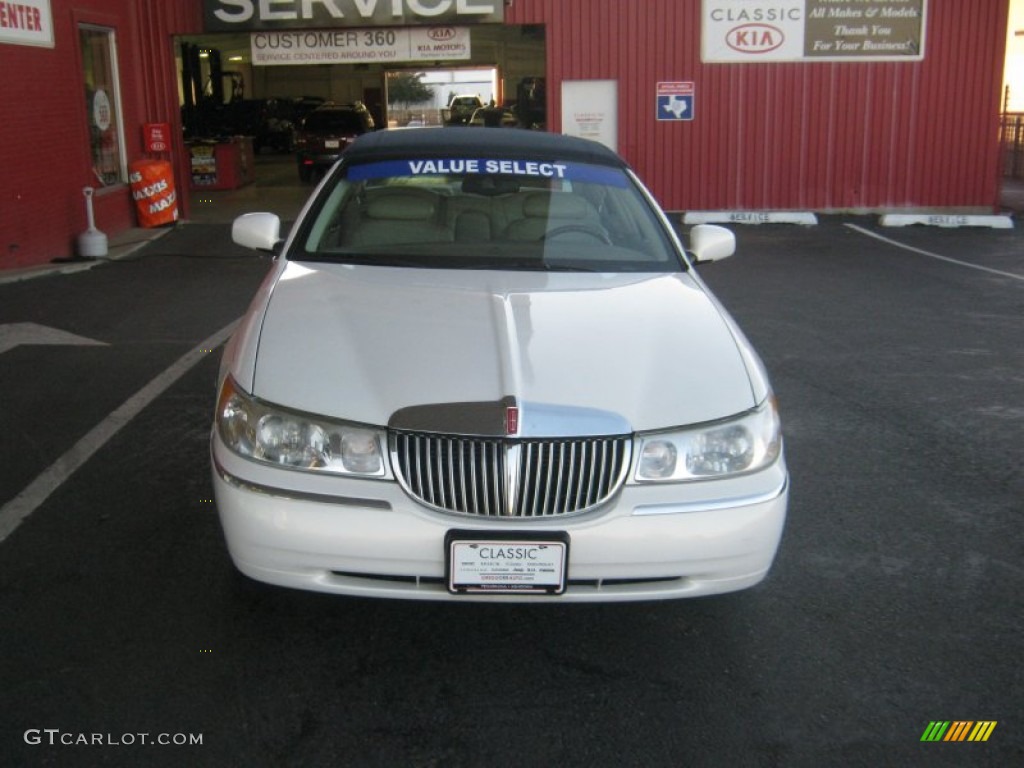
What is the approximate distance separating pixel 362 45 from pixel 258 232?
12.6 m

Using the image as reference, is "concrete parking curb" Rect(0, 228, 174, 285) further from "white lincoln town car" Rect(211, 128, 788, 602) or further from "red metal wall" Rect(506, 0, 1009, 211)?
"white lincoln town car" Rect(211, 128, 788, 602)

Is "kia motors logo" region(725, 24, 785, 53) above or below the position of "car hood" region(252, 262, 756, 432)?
above

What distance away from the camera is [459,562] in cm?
304

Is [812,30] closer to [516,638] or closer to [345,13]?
[345,13]

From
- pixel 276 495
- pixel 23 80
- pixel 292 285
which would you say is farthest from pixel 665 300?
pixel 23 80

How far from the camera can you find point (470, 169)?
4.81 meters

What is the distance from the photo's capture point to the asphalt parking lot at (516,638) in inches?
117

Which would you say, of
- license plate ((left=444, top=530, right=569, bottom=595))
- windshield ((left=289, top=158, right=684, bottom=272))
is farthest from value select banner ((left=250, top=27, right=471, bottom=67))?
license plate ((left=444, top=530, right=569, bottom=595))

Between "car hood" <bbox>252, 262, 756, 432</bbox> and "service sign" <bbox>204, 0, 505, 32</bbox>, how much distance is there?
12.9 m

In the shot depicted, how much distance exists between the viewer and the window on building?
44.2ft

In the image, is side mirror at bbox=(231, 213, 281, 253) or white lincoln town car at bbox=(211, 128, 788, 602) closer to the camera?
white lincoln town car at bbox=(211, 128, 788, 602)

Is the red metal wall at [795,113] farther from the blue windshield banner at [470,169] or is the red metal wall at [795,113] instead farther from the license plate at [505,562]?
the license plate at [505,562]

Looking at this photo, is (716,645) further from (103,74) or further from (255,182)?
(255,182)

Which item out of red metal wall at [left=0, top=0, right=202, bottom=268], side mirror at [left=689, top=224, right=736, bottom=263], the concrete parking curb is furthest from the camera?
red metal wall at [left=0, top=0, right=202, bottom=268]
